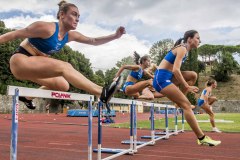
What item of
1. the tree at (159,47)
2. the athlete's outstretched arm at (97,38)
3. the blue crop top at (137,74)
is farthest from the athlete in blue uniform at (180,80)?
the tree at (159,47)

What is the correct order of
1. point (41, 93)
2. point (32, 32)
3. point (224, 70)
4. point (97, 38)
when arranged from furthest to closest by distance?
point (224, 70) → point (97, 38) → point (32, 32) → point (41, 93)

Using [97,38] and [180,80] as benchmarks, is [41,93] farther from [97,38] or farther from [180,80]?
[180,80]

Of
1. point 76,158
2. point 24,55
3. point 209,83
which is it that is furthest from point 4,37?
point 209,83

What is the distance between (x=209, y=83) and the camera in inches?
430

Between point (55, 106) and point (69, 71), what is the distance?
38.0m

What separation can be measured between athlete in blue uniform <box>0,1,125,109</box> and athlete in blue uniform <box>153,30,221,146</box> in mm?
1090

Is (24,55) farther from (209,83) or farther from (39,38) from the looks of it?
(209,83)

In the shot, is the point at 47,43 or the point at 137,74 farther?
the point at 137,74

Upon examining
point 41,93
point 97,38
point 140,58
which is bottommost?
point 41,93

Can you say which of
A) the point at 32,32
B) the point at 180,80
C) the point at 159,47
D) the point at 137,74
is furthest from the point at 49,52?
the point at 159,47

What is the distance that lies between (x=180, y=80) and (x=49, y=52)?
1.70m

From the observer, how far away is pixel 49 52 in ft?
11.3

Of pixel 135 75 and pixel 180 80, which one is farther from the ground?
pixel 135 75

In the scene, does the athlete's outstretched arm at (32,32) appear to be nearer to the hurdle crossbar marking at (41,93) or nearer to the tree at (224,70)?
the hurdle crossbar marking at (41,93)
